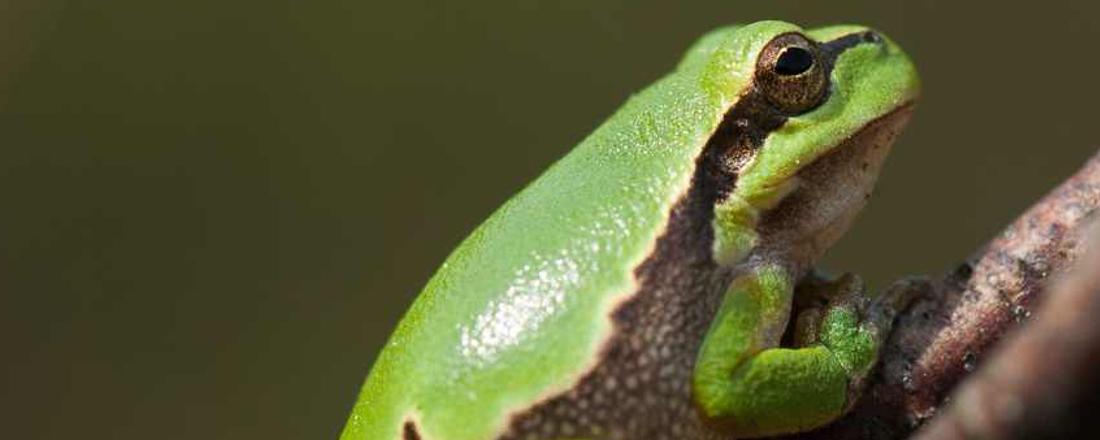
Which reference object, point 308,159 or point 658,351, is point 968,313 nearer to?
point 658,351

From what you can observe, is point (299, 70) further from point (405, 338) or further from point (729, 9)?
point (405, 338)

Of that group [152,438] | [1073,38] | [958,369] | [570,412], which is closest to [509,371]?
[570,412]

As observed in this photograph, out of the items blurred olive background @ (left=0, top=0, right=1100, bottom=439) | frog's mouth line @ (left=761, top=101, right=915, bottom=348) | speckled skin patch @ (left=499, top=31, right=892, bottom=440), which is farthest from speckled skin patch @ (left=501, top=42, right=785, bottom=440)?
blurred olive background @ (left=0, top=0, right=1100, bottom=439)

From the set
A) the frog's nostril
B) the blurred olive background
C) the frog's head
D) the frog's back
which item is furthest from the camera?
the blurred olive background

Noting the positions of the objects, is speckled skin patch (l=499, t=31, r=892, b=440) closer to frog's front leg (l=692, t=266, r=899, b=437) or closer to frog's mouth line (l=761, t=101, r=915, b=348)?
frog's front leg (l=692, t=266, r=899, b=437)

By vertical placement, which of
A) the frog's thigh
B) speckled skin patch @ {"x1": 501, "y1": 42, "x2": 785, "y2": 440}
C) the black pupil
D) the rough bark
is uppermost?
the black pupil

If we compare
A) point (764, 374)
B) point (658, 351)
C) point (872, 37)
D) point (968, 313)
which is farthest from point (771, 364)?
point (872, 37)

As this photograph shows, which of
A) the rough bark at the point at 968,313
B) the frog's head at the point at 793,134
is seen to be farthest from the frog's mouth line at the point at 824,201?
the rough bark at the point at 968,313
